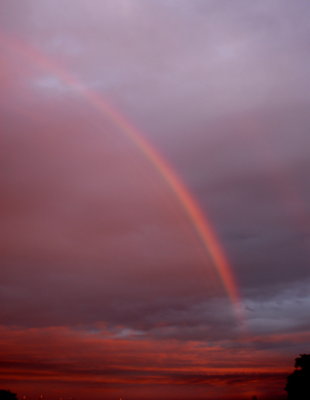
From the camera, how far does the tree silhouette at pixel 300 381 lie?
78.1 meters

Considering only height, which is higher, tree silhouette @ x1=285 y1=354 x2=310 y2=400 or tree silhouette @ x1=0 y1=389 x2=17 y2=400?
tree silhouette @ x1=0 y1=389 x2=17 y2=400

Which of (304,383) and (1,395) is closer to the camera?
(304,383)

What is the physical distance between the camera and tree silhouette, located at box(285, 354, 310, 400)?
78.1 meters

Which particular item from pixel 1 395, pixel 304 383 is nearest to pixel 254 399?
pixel 304 383

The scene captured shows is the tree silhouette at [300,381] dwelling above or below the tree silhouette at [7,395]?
below

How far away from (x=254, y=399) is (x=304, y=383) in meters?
8.77

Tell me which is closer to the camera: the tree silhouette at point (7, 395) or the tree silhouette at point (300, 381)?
the tree silhouette at point (300, 381)

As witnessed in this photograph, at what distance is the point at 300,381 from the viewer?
79500 mm

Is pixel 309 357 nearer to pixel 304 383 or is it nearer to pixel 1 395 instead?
pixel 304 383

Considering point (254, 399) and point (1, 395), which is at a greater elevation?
point (1, 395)

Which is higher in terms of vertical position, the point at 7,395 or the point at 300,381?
the point at 7,395

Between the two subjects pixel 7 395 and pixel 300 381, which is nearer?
pixel 300 381

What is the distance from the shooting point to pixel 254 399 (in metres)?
83.2

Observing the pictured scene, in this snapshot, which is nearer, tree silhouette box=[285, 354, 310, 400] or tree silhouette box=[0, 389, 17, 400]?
tree silhouette box=[285, 354, 310, 400]
